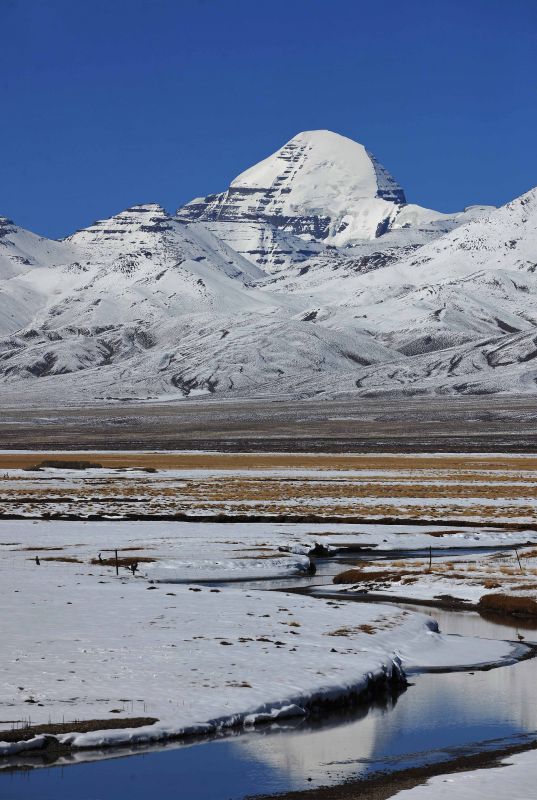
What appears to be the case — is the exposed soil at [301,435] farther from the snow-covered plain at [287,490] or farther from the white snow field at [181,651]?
the white snow field at [181,651]

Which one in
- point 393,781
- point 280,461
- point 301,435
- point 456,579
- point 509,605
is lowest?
point 393,781

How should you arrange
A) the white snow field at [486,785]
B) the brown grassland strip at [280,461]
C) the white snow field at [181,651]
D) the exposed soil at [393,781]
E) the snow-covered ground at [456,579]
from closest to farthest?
the white snow field at [486,785]
the exposed soil at [393,781]
the white snow field at [181,651]
the snow-covered ground at [456,579]
the brown grassland strip at [280,461]

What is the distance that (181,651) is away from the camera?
23.9 metres

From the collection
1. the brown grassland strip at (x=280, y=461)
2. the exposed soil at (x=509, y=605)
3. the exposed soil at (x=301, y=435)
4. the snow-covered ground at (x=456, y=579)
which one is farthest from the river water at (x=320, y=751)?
the exposed soil at (x=301, y=435)

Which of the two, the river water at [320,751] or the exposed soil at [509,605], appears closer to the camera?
the river water at [320,751]

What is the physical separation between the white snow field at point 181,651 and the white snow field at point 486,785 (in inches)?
158

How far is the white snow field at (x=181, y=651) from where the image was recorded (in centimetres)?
1994

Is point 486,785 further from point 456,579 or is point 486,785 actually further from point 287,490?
point 287,490

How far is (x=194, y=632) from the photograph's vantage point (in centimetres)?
2592

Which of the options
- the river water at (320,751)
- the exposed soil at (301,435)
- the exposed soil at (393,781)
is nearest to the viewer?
the exposed soil at (393,781)

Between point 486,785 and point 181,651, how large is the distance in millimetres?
8426

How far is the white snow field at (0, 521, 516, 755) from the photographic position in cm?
1994

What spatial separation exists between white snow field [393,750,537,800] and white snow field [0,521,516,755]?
4.01 m

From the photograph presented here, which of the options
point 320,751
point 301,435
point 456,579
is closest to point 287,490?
point 456,579
